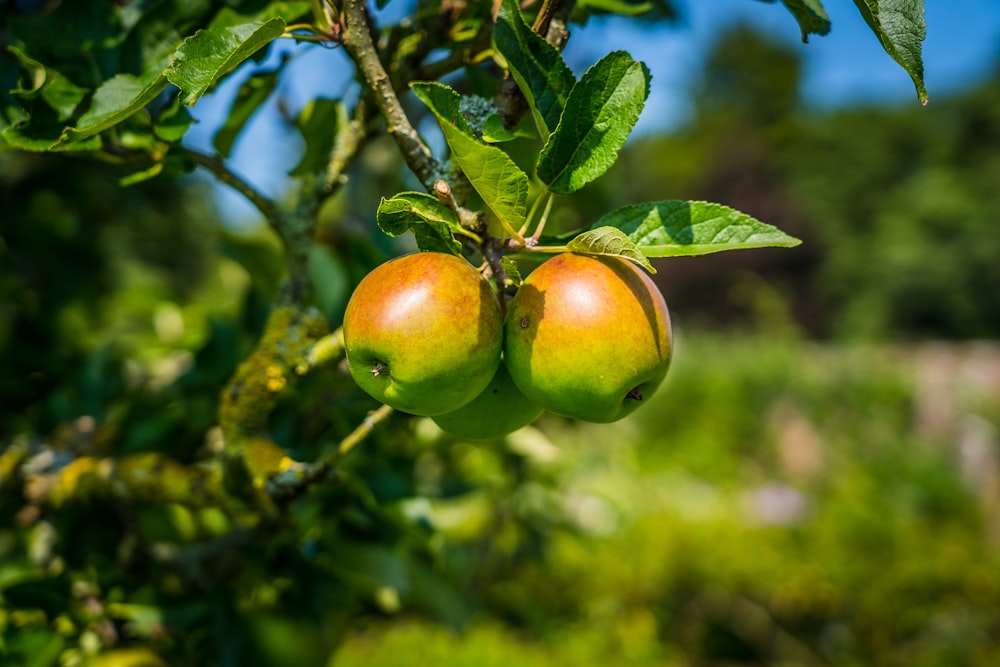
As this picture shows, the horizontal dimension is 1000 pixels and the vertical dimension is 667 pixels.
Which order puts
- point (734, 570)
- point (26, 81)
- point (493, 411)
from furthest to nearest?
point (734, 570), point (26, 81), point (493, 411)

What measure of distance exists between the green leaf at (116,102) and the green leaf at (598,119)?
304 millimetres

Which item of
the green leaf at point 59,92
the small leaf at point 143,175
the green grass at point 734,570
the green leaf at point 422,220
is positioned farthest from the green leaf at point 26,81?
the green grass at point 734,570

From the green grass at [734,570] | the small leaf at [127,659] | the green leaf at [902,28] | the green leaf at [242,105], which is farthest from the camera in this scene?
the green grass at [734,570]

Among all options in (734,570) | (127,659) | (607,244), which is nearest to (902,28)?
(607,244)

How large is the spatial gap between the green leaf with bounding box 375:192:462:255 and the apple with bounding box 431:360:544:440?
12cm

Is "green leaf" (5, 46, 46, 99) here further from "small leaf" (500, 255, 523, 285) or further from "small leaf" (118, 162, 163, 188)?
"small leaf" (500, 255, 523, 285)

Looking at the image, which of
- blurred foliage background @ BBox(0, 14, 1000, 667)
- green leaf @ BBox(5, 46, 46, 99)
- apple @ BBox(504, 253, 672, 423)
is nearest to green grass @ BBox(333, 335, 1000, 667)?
blurred foliage background @ BBox(0, 14, 1000, 667)

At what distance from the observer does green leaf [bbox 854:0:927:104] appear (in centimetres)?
53

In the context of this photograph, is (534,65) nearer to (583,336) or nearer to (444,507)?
(583,336)

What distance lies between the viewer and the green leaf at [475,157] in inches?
21.6

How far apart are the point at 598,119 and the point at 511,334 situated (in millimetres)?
181

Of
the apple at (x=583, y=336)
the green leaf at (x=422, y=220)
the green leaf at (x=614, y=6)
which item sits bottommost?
the apple at (x=583, y=336)

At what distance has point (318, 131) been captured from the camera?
0.81m

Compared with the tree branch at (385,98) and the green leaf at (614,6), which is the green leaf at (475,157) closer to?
the tree branch at (385,98)
